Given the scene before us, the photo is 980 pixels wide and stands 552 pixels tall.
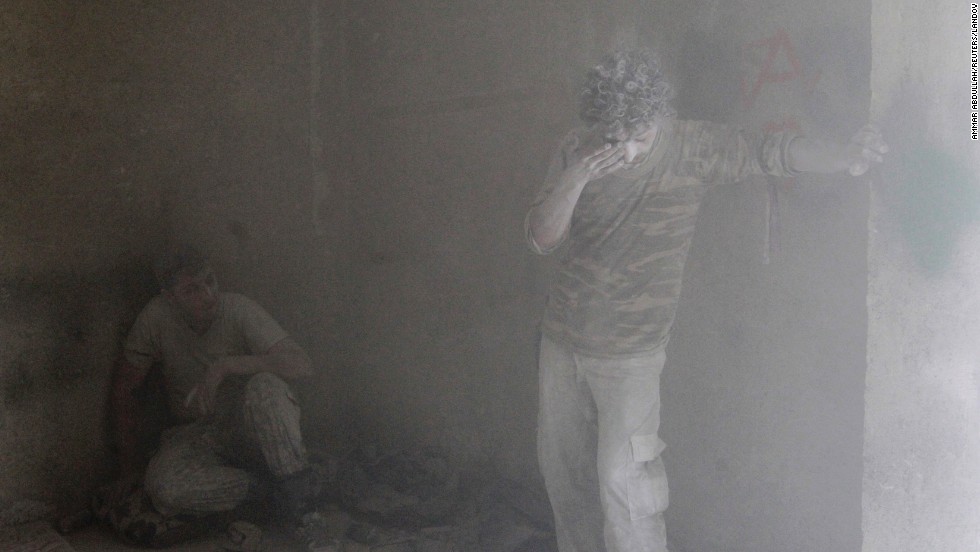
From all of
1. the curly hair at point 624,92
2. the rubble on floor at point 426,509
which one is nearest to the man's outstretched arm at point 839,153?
the curly hair at point 624,92

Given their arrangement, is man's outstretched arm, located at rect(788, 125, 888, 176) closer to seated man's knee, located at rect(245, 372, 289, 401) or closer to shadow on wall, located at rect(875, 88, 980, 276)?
shadow on wall, located at rect(875, 88, 980, 276)

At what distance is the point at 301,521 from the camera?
12.1ft

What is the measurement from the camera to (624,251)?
2.60m

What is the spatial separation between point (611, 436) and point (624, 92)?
3.18 ft

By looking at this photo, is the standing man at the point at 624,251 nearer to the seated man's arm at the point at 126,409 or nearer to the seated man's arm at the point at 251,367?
the seated man's arm at the point at 251,367

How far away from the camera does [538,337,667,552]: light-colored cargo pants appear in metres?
2.59

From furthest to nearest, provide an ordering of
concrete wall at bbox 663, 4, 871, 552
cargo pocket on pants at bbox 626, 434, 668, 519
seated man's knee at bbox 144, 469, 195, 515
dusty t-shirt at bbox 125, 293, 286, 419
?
dusty t-shirt at bbox 125, 293, 286, 419
seated man's knee at bbox 144, 469, 195, 515
cargo pocket on pants at bbox 626, 434, 668, 519
concrete wall at bbox 663, 4, 871, 552

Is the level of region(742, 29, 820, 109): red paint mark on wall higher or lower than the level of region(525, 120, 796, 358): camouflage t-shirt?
higher

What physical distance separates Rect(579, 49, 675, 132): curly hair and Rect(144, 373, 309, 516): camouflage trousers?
6.40 feet

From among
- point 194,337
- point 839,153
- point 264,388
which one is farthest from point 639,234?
point 194,337

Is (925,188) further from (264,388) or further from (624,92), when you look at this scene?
(264,388)

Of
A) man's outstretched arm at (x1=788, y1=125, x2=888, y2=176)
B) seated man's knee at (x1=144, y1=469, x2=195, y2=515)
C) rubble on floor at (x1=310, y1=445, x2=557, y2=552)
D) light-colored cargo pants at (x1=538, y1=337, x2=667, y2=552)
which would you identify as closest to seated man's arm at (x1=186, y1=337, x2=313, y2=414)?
seated man's knee at (x1=144, y1=469, x2=195, y2=515)

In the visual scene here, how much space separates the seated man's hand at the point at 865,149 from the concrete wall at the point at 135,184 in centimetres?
258

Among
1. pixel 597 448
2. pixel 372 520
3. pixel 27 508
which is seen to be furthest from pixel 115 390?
pixel 597 448
